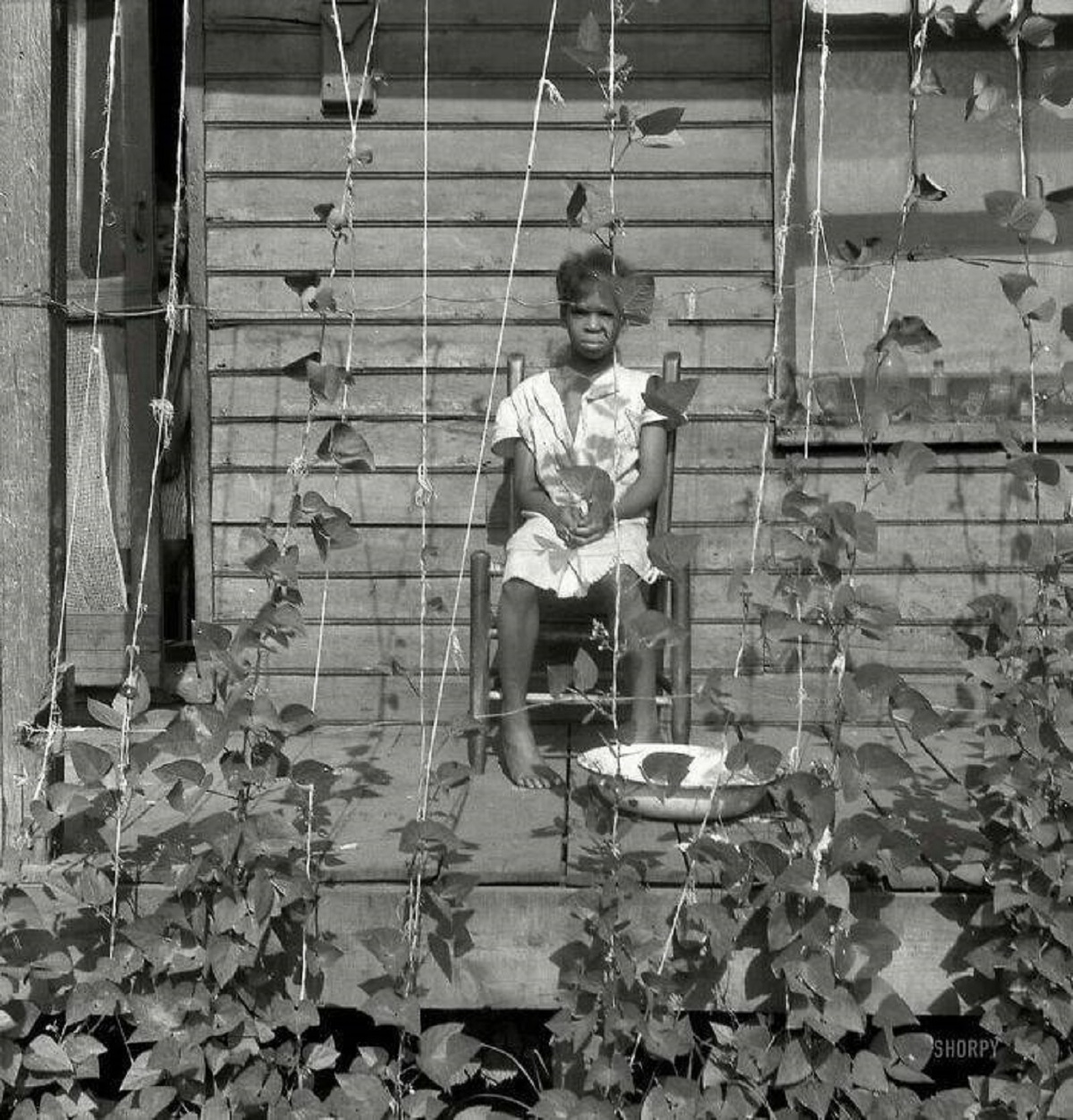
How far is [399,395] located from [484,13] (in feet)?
3.62

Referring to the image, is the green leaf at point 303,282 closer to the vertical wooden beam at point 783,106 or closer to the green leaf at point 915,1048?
the green leaf at point 915,1048

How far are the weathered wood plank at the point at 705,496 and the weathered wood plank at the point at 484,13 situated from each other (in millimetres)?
1273

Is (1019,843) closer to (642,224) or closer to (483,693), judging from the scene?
(483,693)

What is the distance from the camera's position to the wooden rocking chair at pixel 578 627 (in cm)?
367

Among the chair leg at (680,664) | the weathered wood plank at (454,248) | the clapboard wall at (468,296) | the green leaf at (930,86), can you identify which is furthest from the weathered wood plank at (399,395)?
the green leaf at (930,86)

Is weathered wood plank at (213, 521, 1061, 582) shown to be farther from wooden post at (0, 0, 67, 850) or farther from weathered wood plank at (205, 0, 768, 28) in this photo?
wooden post at (0, 0, 67, 850)

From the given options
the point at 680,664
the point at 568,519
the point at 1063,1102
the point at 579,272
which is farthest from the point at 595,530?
the point at 1063,1102

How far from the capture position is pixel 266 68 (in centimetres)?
436

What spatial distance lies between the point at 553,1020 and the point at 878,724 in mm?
1980

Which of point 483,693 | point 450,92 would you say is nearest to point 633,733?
point 483,693

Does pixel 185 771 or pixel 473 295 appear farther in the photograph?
pixel 473 295

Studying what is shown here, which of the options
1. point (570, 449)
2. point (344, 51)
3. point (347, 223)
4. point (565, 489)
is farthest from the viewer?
point (344, 51)

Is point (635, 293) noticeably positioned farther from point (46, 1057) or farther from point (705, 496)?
point (705, 496)

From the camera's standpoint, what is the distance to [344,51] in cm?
429
